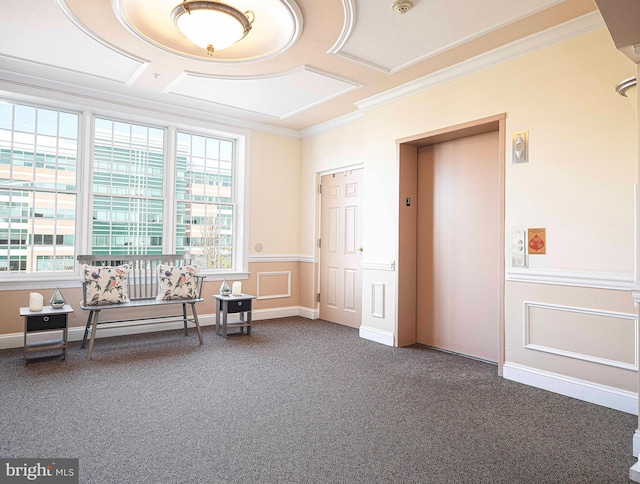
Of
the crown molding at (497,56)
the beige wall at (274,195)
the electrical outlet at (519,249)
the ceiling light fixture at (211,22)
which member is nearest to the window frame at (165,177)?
the beige wall at (274,195)

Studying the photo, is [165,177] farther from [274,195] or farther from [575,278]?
[575,278]

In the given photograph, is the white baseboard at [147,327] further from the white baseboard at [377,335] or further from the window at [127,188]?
the white baseboard at [377,335]

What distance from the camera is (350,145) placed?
545 centimetres

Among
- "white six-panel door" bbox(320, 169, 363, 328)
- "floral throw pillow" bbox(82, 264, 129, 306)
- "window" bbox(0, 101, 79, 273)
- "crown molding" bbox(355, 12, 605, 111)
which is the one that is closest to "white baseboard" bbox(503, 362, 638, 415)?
"white six-panel door" bbox(320, 169, 363, 328)

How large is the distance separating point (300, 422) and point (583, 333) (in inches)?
85.8

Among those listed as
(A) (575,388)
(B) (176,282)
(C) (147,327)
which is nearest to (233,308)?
(B) (176,282)

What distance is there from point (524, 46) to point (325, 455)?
11.3 feet

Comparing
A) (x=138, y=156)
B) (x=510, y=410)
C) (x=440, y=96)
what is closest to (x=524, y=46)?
(x=440, y=96)

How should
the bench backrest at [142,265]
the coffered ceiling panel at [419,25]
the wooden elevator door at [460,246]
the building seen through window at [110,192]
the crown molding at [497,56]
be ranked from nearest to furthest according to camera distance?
the coffered ceiling panel at [419,25], the crown molding at [497,56], the wooden elevator door at [460,246], the building seen through window at [110,192], the bench backrest at [142,265]

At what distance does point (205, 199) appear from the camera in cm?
558

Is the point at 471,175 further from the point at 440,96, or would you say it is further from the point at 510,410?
the point at 510,410

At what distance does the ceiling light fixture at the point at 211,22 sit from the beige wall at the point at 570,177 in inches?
83.2

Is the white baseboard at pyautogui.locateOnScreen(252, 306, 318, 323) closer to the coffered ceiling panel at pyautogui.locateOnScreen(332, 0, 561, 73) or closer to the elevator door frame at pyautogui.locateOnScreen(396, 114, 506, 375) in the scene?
the elevator door frame at pyautogui.locateOnScreen(396, 114, 506, 375)

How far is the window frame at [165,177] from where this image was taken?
4.40 metres
